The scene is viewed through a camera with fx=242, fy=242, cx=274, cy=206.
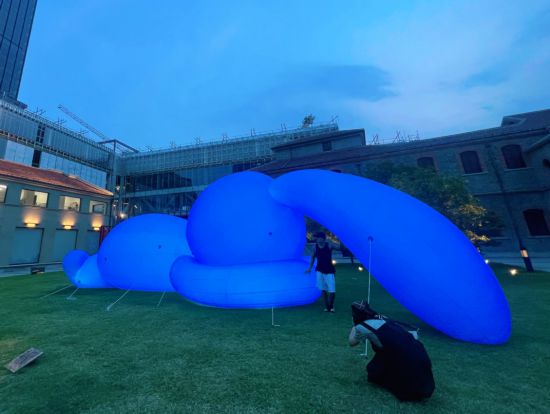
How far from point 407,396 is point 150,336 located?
400 cm

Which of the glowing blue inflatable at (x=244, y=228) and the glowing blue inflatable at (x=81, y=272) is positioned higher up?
the glowing blue inflatable at (x=244, y=228)

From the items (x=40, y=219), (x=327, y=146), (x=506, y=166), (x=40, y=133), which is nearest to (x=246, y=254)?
(x=506, y=166)

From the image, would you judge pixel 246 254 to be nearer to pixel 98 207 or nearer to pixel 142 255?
pixel 142 255

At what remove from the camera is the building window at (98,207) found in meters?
26.3

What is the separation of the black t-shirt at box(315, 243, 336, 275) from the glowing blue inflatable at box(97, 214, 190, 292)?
4704mm

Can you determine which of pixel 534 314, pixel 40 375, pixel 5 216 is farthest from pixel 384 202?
pixel 5 216

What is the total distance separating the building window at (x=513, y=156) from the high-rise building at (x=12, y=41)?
314 ft

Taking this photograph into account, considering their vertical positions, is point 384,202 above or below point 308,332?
above

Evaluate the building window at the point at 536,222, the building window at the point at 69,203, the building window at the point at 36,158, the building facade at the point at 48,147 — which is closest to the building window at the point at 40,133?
the building facade at the point at 48,147

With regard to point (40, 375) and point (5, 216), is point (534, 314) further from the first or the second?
point (5, 216)

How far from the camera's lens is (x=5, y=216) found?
18.7m

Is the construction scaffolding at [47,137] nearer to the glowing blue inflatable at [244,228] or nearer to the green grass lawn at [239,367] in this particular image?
the green grass lawn at [239,367]

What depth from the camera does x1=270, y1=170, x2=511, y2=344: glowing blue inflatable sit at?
11.0ft

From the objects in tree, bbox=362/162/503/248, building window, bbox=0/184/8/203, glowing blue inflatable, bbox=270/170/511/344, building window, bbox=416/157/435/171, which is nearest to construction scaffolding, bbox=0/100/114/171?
building window, bbox=0/184/8/203
